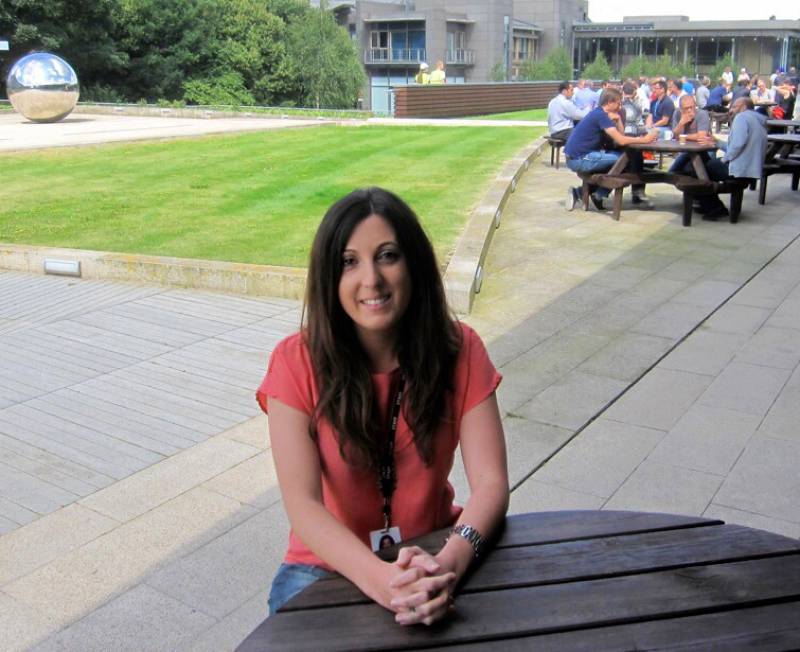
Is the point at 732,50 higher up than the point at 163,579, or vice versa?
the point at 732,50

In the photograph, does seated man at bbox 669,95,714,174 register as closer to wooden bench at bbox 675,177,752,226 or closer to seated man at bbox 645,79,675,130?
wooden bench at bbox 675,177,752,226

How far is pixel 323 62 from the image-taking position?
196 ft

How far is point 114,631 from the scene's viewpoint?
325 cm

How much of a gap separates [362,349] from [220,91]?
57.2 meters

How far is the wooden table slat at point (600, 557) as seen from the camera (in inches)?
77.6

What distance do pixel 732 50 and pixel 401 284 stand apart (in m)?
82.4

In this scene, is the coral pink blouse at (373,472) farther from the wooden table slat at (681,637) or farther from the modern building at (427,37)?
the modern building at (427,37)

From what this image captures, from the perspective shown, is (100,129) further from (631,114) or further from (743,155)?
(743,155)

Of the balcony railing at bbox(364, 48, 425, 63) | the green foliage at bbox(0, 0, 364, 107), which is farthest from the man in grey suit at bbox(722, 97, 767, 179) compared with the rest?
the balcony railing at bbox(364, 48, 425, 63)

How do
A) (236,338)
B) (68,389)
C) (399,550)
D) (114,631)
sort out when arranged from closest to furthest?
1. (399,550)
2. (114,631)
3. (68,389)
4. (236,338)

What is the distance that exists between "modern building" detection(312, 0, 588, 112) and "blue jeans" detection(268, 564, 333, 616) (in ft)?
251

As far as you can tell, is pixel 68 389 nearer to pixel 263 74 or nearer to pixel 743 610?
pixel 743 610

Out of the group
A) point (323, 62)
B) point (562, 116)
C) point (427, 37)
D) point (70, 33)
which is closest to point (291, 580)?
point (562, 116)

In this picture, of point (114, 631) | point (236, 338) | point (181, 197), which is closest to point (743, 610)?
point (114, 631)
